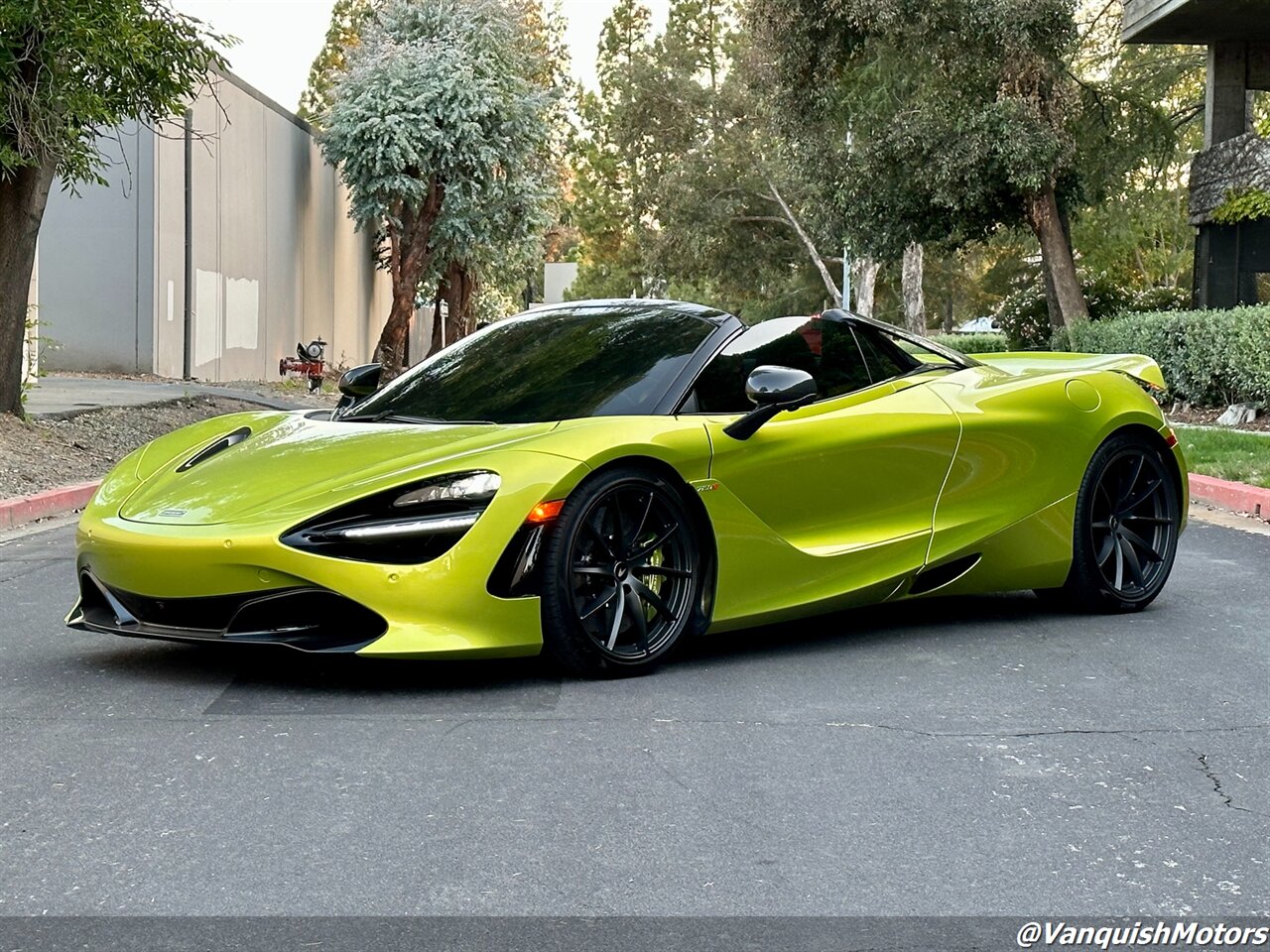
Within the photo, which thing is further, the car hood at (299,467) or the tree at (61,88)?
the tree at (61,88)

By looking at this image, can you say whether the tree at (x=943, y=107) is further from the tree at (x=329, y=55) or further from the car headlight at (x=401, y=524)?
the tree at (x=329, y=55)

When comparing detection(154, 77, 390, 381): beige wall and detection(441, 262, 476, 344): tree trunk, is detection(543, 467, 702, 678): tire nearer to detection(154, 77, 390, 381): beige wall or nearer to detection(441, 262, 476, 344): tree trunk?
detection(154, 77, 390, 381): beige wall

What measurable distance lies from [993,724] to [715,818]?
51.9 inches

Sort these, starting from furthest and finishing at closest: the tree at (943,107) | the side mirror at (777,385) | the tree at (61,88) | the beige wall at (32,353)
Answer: the tree at (943,107) → the beige wall at (32,353) → the tree at (61,88) → the side mirror at (777,385)

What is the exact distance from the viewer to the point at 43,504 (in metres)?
11.0

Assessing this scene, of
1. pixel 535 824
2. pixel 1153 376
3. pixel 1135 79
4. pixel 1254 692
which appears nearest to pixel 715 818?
pixel 535 824

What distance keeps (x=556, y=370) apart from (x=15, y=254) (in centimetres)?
917

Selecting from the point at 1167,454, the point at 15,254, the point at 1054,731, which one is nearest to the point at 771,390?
the point at 1054,731

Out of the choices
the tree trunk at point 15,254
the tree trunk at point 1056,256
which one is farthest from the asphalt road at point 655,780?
the tree trunk at point 1056,256

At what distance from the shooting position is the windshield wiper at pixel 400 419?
5.65 m

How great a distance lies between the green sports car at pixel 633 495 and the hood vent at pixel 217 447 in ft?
0.06

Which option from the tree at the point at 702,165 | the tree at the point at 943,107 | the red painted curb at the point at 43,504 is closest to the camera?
the red painted curb at the point at 43,504

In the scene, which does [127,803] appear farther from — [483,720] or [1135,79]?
[1135,79]

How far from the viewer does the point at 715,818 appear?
3.95 metres
